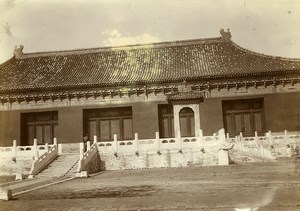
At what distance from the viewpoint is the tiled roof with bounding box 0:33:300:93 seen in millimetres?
23750

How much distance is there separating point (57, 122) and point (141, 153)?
32.4 feet

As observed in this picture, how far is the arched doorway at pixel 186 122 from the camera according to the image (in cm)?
2398

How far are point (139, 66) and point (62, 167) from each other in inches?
451

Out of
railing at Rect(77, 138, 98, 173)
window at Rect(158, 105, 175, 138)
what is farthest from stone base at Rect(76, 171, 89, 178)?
window at Rect(158, 105, 175, 138)

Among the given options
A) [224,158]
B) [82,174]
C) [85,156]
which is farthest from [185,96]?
[82,174]

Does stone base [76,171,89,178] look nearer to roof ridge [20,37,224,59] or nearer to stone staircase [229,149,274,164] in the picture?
stone staircase [229,149,274,164]

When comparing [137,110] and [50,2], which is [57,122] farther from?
[50,2]

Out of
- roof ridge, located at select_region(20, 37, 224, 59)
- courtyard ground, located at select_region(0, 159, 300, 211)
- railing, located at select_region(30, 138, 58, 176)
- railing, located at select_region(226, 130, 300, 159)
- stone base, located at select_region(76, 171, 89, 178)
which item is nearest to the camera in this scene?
courtyard ground, located at select_region(0, 159, 300, 211)

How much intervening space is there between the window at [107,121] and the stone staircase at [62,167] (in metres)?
6.25

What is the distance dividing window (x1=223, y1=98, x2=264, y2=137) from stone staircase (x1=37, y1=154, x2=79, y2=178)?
11.5m

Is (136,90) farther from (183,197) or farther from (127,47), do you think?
A: (183,197)

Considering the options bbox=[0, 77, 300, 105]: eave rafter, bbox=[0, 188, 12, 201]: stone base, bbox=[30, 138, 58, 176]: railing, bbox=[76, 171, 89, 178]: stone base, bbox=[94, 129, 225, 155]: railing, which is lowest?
bbox=[76, 171, 89, 178]: stone base

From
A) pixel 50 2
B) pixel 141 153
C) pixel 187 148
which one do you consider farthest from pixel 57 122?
pixel 50 2

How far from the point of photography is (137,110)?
970 inches
